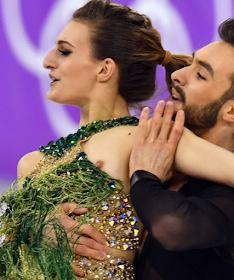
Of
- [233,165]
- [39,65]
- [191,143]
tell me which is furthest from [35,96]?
[233,165]

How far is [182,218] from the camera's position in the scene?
1.26 metres

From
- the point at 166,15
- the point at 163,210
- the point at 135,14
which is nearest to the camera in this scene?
the point at 163,210

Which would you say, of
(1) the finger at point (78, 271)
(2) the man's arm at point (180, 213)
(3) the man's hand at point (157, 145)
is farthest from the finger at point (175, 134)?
(1) the finger at point (78, 271)

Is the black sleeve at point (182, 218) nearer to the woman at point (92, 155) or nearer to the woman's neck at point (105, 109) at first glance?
the woman at point (92, 155)

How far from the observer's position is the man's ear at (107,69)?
1.85 m

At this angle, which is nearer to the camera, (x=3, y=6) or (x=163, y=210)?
(x=163, y=210)

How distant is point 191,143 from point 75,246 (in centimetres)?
55

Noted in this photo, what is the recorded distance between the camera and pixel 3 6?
A: 273 centimetres

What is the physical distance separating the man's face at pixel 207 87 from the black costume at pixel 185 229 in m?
0.28

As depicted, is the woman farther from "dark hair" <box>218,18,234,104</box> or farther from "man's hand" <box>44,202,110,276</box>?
"dark hair" <box>218,18,234,104</box>

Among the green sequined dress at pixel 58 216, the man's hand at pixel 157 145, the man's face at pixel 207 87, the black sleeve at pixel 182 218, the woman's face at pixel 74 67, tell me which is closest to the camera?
the black sleeve at pixel 182 218

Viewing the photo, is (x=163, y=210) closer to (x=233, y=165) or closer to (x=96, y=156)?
(x=233, y=165)

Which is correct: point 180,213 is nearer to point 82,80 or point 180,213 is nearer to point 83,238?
point 83,238

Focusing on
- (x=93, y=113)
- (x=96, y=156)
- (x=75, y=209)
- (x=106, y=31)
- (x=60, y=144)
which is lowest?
(x=75, y=209)
